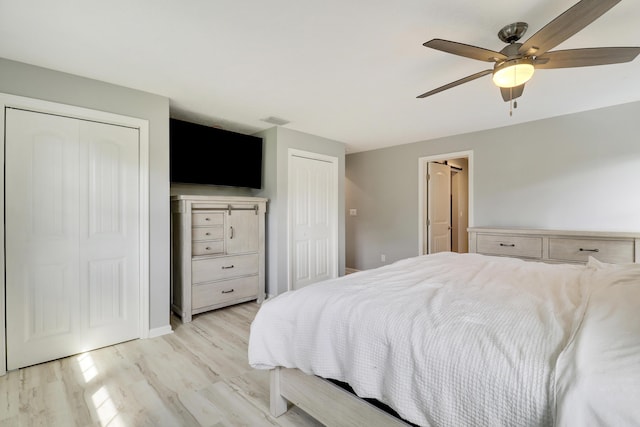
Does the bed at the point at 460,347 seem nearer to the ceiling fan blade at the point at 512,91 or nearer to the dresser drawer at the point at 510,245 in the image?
the ceiling fan blade at the point at 512,91

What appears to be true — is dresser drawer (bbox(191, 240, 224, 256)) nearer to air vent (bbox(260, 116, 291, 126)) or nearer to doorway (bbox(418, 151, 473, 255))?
air vent (bbox(260, 116, 291, 126))

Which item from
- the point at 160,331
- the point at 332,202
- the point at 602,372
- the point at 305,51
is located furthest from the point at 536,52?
the point at 160,331

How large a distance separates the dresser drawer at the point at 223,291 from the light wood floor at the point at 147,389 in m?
0.58

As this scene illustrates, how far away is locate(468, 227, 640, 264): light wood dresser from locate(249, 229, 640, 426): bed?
1.27 meters

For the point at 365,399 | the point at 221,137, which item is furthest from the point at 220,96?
the point at 365,399

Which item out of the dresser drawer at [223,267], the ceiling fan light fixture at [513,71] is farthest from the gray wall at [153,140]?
the ceiling fan light fixture at [513,71]

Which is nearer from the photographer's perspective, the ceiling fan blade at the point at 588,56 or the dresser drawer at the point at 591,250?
the ceiling fan blade at the point at 588,56

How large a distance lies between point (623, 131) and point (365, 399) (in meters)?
3.74

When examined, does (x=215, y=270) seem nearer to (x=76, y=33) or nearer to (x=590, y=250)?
(x=76, y=33)

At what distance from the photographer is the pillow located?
25.5 inches

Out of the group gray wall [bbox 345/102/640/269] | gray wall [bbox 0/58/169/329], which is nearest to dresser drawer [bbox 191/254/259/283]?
gray wall [bbox 0/58/169/329]

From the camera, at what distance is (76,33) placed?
1.75m

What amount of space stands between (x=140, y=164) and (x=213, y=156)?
92cm

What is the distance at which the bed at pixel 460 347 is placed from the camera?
0.74 metres
